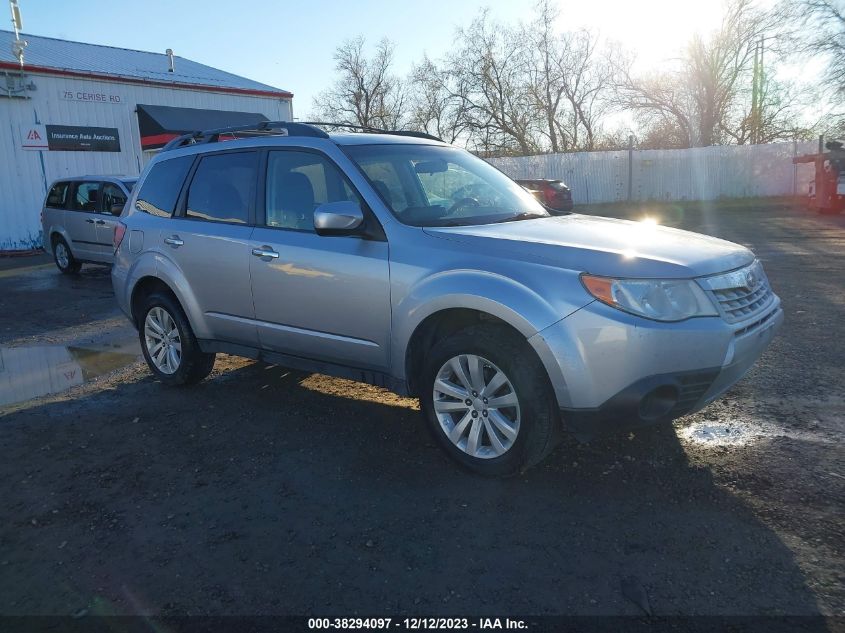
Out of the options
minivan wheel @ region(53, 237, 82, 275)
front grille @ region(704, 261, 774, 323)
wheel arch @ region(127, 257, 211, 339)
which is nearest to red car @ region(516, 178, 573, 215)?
minivan wheel @ region(53, 237, 82, 275)

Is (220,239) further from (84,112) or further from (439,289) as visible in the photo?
(84,112)

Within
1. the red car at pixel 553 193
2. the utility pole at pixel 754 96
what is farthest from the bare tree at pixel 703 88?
the red car at pixel 553 193

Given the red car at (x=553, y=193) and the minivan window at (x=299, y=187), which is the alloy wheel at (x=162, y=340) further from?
the red car at (x=553, y=193)

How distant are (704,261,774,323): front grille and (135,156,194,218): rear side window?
4078 mm

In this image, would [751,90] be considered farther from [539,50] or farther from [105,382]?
[105,382]

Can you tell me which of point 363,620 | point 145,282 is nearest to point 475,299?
point 363,620

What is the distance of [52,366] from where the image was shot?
22.4 ft

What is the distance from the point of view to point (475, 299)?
144 inches

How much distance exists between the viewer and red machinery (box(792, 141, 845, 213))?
63.2 feet

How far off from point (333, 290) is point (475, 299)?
109 cm

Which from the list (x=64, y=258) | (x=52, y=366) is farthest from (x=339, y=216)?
(x=64, y=258)

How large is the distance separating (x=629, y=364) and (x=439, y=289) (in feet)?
3.61

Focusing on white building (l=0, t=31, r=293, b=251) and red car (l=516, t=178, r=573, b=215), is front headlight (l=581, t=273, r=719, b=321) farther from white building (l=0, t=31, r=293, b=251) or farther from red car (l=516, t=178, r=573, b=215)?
white building (l=0, t=31, r=293, b=251)

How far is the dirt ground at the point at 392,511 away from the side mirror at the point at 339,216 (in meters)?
1.39
